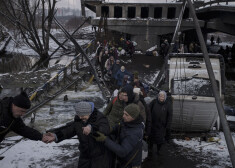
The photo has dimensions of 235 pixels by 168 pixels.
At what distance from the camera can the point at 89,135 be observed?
12.0 ft

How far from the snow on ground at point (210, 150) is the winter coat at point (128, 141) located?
3.11 metres

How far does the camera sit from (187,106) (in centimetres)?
884

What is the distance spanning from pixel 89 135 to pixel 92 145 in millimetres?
152

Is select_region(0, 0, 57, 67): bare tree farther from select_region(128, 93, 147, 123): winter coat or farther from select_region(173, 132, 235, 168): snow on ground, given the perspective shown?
select_region(128, 93, 147, 123): winter coat

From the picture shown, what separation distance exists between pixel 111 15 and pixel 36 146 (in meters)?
34.1

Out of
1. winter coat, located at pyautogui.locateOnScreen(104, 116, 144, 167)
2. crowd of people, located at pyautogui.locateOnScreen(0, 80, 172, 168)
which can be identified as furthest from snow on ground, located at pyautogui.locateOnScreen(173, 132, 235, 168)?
crowd of people, located at pyautogui.locateOnScreen(0, 80, 172, 168)

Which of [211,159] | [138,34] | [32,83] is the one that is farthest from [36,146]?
[138,34]

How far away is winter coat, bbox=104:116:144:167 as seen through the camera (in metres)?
3.66

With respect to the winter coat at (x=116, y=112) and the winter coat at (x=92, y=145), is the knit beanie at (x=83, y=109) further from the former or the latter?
the winter coat at (x=116, y=112)

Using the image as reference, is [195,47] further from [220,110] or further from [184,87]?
[220,110]

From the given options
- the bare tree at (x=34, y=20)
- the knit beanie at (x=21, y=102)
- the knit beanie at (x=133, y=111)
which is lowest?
the knit beanie at (x=133, y=111)

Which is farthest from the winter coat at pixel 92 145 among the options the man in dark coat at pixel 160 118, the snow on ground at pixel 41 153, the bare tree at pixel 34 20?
the bare tree at pixel 34 20

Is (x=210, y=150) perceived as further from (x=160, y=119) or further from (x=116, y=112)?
(x=116, y=112)

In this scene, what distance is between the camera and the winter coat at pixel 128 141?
12.0 feet
